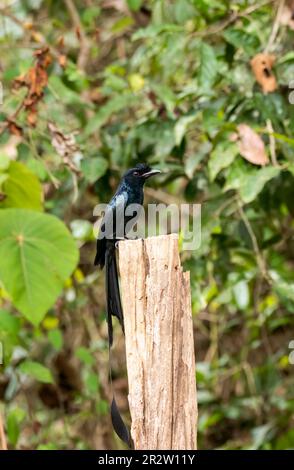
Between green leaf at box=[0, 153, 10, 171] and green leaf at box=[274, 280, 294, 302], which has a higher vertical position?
green leaf at box=[0, 153, 10, 171]

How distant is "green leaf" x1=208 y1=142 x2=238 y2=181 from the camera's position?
3572 mm

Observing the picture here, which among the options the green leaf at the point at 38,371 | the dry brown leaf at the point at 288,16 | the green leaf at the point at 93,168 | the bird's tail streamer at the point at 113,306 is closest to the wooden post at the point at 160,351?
the bird's tail streamer at the point at 113,306

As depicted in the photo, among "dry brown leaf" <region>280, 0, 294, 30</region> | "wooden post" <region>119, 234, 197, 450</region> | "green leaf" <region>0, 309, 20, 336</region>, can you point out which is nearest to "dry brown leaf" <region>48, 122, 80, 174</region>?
"green leaf" <region>0, 309, 20, 336</region>

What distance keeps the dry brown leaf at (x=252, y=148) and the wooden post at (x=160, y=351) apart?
Answer: 3.66ft

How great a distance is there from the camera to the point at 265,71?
3.75 meters

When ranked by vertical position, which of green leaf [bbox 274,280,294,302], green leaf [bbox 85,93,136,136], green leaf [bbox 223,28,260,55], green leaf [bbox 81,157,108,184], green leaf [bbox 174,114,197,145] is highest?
green leaf [bbox 223,28,260,55]

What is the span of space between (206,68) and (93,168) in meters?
0.76

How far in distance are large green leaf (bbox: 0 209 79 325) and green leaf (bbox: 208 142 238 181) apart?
0.69 meters

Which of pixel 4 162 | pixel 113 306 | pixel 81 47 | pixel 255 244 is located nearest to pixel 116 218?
pixel 113 306

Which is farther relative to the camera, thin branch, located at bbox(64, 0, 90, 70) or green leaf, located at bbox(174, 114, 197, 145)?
thin branch, located at bbox(64, 0, 90, 70)

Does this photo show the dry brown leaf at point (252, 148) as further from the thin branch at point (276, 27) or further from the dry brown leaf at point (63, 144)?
the dry brown leaf at point (63, 144)

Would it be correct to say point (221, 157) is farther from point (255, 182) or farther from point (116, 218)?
point (116, 218)

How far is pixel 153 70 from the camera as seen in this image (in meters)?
5.14

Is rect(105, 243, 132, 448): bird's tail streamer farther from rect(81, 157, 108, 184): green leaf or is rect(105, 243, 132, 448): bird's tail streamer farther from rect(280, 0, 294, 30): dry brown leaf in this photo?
rect(280, 0, 294, 30): dry brown leaf
